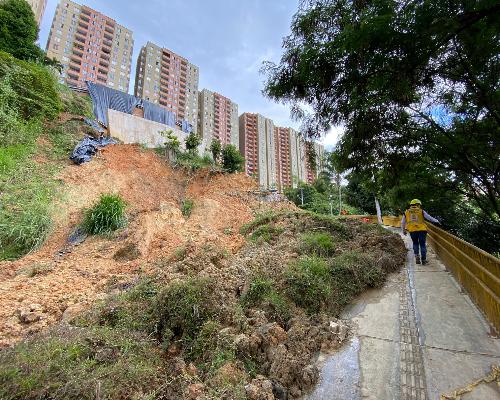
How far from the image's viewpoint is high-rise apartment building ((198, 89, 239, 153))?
202 feet

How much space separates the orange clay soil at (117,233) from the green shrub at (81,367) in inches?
37.6

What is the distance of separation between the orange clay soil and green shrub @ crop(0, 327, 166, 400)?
0.95 meters

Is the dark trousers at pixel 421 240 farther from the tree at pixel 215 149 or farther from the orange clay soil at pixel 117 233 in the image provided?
the tree at pixel 215 149

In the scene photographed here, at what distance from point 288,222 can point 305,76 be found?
6.68 meters

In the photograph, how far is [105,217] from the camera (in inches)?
286

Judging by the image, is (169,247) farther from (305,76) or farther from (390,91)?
(390,91)

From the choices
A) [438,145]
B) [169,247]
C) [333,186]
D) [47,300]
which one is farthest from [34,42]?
[333,186]

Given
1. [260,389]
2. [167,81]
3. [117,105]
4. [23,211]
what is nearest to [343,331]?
[260,389]

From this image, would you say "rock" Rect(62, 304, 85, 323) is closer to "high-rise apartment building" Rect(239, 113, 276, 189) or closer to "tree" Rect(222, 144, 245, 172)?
"tree" Rect(222, 144, 245, 172)

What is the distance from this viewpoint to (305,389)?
2.15 m

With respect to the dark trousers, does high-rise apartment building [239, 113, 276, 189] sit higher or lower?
higher

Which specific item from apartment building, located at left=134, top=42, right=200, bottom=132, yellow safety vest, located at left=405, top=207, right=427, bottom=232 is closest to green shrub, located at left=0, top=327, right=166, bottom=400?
yellow safety vest, located at left=405, top=207, right=427, bottom=232

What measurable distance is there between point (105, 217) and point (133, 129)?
1121cm

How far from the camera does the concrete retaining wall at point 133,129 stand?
16.2 meters
